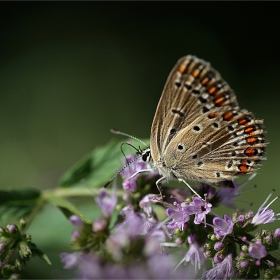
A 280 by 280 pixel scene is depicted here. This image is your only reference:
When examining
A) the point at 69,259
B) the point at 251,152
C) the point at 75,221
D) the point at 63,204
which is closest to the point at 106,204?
the point at 75,221

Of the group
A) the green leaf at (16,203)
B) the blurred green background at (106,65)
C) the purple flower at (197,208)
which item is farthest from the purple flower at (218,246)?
Answer: the blurred green background at (106,65)

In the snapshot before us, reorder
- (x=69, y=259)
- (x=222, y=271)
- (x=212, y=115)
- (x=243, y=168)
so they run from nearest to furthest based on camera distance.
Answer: (x=69, y=259), (x=222, y=271), (x=243, y=168), (x=212, y=115)

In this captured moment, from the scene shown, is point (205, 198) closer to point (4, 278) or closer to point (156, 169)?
point (156, 169)

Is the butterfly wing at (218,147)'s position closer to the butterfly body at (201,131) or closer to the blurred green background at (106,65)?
the butterfly body at (201,131)

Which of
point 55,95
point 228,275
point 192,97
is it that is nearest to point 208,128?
point 192,97

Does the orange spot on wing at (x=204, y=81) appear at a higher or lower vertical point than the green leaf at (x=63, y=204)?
higher

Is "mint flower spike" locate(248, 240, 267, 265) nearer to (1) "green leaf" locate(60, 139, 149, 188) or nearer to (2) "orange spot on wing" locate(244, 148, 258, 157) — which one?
(2) "orange spot on wing" locate(244, 148, 258, 157)

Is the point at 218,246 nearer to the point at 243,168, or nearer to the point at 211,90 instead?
the point at 243,168
